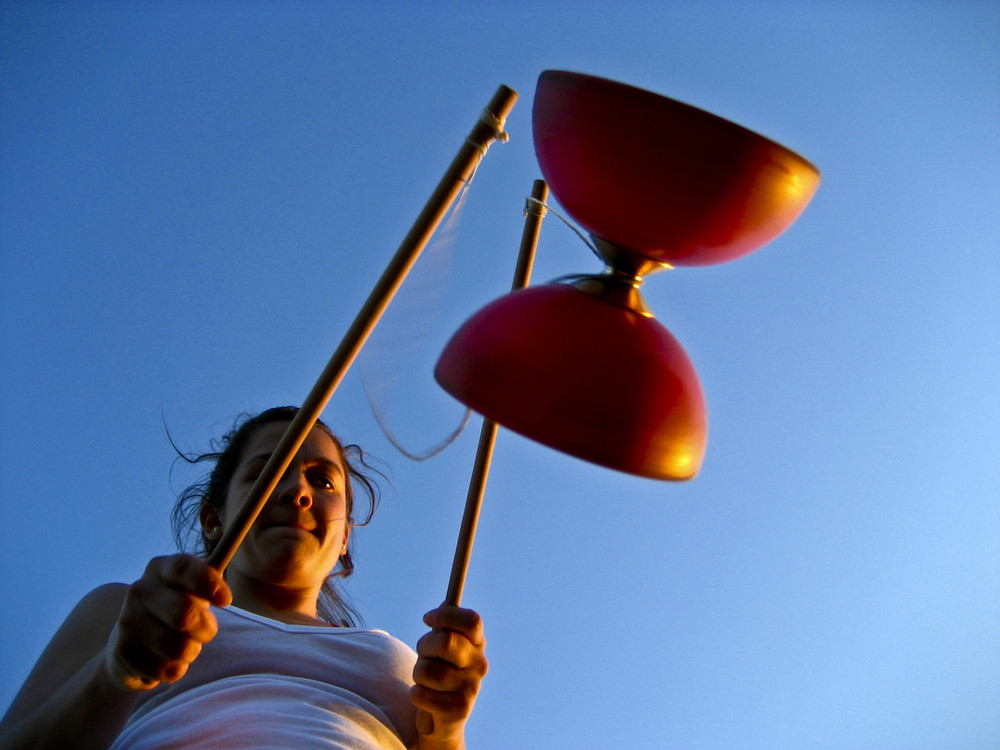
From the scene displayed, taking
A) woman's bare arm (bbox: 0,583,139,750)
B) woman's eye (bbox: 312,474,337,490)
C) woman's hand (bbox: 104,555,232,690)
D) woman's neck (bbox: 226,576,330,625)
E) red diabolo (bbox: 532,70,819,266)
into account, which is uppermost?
red diabolo (bbox: 532,70,819,266)

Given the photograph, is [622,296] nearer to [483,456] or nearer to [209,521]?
[483,456]

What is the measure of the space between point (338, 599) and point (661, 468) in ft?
2.94

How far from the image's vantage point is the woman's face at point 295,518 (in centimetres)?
94

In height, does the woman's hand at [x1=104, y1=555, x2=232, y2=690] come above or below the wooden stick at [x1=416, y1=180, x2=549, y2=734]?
below

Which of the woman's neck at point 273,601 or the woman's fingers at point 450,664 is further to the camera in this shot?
the woman's neck at point 273,601

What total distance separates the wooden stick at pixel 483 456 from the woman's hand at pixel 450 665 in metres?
0.02

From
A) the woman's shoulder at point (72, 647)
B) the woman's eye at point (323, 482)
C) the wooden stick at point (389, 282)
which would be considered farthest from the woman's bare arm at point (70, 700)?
the woman's eye at point (323, 482)

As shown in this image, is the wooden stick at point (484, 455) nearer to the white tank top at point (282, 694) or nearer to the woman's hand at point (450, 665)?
the woman's hand at point (450, 665)

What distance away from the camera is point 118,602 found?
869mm

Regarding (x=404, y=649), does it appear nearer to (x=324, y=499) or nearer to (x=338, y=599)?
(x=324, y=499)

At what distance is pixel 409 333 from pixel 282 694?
35cm

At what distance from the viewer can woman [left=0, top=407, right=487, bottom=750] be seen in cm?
58

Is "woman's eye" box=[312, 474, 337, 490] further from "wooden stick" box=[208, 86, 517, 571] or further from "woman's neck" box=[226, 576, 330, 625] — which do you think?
"wooden stick" box=[208, 86, 517, 571]

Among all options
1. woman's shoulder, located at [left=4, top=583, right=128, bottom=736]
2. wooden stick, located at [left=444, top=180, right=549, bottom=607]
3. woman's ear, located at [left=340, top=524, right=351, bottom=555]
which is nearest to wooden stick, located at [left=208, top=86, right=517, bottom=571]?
wooden stick, located at [left=444, top=180, right=549, bottom=607]
